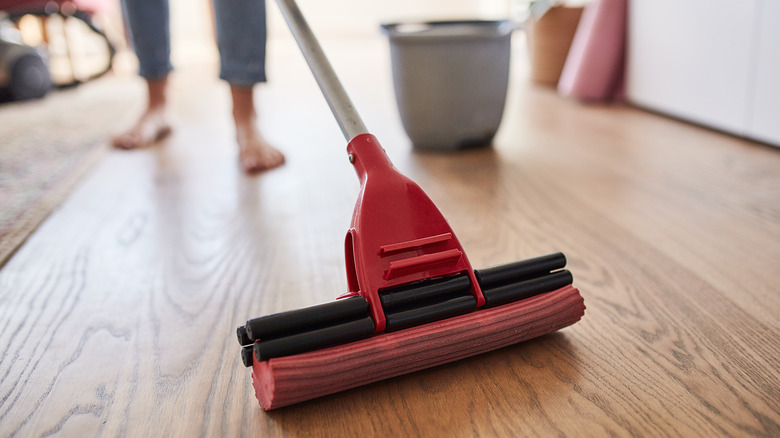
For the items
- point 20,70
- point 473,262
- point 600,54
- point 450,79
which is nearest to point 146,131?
point 450,79

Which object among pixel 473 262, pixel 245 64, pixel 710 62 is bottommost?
pixel 473 262

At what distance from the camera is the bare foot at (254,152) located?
1.39 m

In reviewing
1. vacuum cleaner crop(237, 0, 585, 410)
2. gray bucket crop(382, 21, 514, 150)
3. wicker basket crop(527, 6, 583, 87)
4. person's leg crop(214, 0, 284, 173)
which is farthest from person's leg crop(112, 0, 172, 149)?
wicker basket crop(527, 6, 583, 87)

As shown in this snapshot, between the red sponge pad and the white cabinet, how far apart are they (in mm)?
1085

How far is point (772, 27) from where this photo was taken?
1.39 metres

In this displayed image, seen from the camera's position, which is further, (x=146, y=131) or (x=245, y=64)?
(x=146, y=131)

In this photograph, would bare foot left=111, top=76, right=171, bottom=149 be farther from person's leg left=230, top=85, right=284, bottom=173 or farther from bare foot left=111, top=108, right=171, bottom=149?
person's leg left=230, top=85, right=284, bottom=173

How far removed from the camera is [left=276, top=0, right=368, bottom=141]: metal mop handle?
724 millimetres

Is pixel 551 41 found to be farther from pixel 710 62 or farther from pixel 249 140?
pixel 249 140

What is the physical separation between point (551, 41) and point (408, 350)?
211 centimetres

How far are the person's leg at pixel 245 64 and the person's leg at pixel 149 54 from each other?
35cm

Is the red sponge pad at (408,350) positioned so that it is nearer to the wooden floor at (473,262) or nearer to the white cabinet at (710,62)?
the wooden floor at (473,262)

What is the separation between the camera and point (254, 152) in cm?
141

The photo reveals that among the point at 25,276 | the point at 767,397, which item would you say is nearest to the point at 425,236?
the point at 767,397
